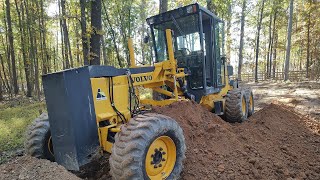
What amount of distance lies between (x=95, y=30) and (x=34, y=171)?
6.29m

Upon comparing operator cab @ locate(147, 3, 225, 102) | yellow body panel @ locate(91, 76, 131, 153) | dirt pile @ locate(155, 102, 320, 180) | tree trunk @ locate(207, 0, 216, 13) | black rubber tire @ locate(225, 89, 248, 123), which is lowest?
dirt pile @ locate(155, 102, 320, 180)

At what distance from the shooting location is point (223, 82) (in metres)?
7.51

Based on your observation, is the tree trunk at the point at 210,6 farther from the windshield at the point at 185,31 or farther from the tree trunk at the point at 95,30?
the windshield at the point at 185,31

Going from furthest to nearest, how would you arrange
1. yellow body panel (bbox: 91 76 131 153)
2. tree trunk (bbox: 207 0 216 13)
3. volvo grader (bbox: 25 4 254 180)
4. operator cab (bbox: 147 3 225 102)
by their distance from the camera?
1. tree trunk (bbox: 207 0 216 13)
2. operator cab (bbox: 147 3 225 102)
3. yellow body panel (bbox: 91 76 131 153)
4. volvo grader (bbox: 25 4 254 180)

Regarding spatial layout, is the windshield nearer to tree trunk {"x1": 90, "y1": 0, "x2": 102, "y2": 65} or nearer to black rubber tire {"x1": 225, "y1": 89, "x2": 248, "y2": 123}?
black rubber tire {"x1": 225, "y1": 89, "x2": 248, "y2": 123}

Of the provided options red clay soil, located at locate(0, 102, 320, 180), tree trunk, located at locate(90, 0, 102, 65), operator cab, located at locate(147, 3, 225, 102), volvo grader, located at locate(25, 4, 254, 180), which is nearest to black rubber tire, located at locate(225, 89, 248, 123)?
operator cab, located at locate(147, 3, 225, 102)

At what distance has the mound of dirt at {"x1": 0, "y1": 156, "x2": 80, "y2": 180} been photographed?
3277 mm

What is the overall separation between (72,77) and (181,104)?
2353 mm

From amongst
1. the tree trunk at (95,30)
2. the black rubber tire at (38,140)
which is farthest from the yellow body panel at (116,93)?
the tree trunk at (95,30)

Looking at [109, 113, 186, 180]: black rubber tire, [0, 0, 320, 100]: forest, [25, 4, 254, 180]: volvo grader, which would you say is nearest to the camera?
[109, 113, 186, 180]: black rubber tire

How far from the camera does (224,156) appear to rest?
4.25 meters

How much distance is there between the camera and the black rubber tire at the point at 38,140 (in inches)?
152

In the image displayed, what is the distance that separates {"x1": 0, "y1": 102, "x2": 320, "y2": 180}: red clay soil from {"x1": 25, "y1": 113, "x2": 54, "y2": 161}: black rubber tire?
16cm

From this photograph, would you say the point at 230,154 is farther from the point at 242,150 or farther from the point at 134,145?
the point at 134,145
